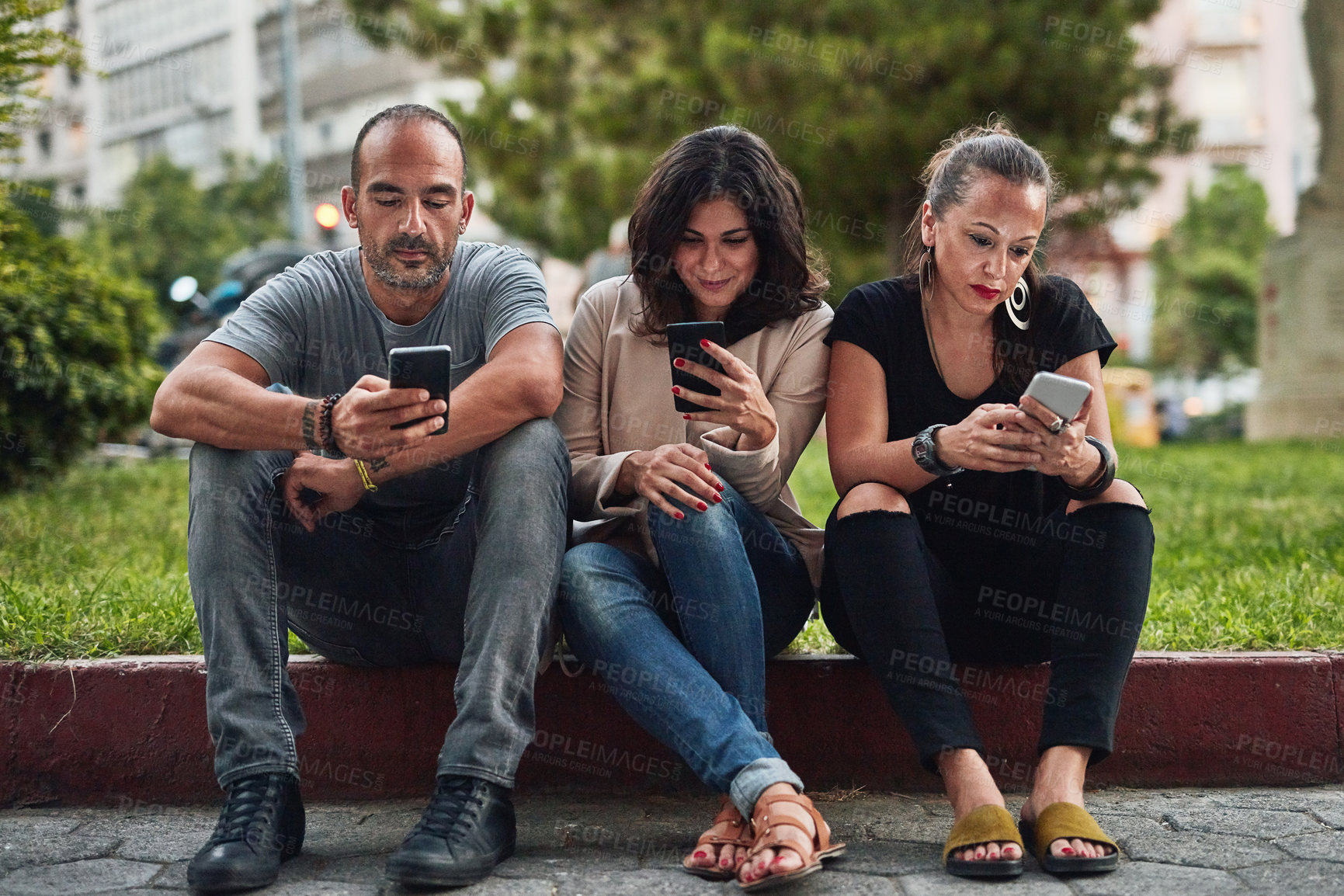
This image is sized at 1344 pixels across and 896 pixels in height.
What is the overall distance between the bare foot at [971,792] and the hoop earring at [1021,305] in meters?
0.96

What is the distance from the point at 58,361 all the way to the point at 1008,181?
500 centimetres

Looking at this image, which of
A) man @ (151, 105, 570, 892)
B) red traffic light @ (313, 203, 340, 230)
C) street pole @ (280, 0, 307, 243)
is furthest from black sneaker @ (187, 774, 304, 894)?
street pole @ (280, 0, 307, 243)

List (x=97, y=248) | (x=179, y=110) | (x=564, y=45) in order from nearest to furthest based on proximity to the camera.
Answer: (x=564, y=45)
(x=97, y=248)
(x=179, y=110)

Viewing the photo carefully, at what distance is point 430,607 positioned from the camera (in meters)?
2.63

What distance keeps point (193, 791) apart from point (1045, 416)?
2.05 meters

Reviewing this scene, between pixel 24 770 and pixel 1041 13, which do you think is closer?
pixel 24 770

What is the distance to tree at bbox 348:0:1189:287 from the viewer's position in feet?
34.2

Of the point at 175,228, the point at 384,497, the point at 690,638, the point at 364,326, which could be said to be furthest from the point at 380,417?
the point at 175,228

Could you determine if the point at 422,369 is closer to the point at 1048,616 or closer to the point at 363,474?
the point at 363,474

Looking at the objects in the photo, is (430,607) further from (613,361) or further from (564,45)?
(564,45)

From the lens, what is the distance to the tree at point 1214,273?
3319cm

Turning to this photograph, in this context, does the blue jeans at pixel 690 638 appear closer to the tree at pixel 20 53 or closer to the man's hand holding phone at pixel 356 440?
the man's hand holding phone at pixel 356 440

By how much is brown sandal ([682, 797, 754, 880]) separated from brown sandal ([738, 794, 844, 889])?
0.15ft

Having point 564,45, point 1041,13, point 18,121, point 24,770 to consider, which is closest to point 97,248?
point 564,45
